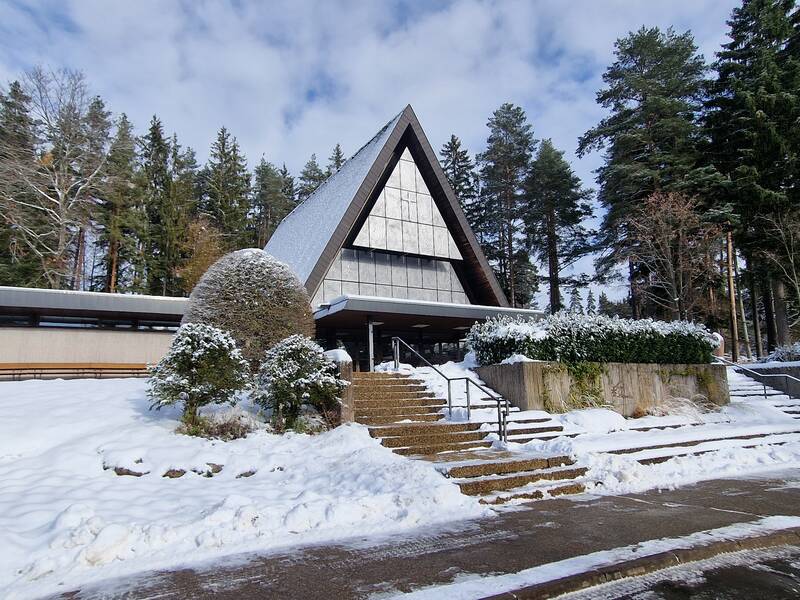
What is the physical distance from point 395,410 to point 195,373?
358cm

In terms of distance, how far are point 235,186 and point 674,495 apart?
117 feet

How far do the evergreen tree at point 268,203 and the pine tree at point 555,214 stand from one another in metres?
20.5

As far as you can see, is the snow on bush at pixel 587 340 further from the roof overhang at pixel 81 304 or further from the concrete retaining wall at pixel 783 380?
the roof overhang at pixel 81 304

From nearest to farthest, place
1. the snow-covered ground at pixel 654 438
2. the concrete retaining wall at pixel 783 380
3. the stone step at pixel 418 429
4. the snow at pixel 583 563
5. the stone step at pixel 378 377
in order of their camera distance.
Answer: the snow at pixel 583 563
the snow-covered ground at pixel 654 438
the stone step at pixel 418 429
the stone step at pixel 378 377
the concrete retaining wall at pixel 783 380

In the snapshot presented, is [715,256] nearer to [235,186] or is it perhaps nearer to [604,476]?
[604,476]

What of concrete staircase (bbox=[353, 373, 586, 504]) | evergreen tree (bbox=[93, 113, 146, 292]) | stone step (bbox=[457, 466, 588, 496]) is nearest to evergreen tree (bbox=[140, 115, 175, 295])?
evergreen tree (bbox=[93, 113, 146, 292])

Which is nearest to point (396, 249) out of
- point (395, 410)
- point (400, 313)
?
point (400, 313)

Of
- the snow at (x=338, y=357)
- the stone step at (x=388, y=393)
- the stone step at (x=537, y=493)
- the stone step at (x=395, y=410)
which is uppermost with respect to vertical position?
the snow at (x=338, y=357)

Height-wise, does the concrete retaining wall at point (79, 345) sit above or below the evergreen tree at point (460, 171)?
below

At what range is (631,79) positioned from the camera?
A: 85.1 ft

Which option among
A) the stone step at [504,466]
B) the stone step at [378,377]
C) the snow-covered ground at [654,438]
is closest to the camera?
the stone step at [504,466]

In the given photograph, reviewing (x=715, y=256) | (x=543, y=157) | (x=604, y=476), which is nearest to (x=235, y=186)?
(x=543, y=157)

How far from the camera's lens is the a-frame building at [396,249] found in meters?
16.8

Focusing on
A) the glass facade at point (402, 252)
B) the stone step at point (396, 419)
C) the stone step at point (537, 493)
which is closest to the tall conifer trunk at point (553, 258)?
the glass facade at point (402, 252)
